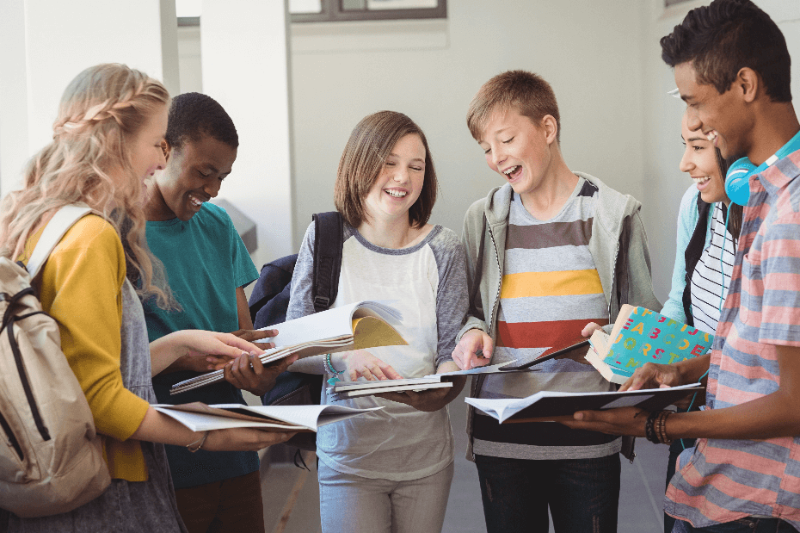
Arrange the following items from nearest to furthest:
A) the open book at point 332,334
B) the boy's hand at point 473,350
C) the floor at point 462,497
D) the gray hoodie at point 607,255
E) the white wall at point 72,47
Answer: the open book at point 332,334, the boy's hand at point 473,350, the gray hoodie at point 607,255, the white wall at point 72,47, the floor at point 462,497

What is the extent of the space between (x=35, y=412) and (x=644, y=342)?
40.3 inches

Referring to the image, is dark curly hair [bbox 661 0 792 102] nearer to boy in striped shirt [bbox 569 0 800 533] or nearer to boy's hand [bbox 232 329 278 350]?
boy in striped shirt [bbox 569 0 800 533]

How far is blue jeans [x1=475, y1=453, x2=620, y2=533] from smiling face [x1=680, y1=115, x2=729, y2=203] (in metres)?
0.64

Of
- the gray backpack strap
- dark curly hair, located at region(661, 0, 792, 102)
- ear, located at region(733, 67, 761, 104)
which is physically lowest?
the gray backpack strap

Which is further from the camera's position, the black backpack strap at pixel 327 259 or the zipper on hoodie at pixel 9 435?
the black backpack strap at pixel 327 259

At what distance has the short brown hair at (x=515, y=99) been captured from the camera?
167 centimetres

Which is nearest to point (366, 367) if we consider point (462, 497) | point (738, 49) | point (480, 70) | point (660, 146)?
point (738, 49)

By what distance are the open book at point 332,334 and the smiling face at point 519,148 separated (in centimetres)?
48

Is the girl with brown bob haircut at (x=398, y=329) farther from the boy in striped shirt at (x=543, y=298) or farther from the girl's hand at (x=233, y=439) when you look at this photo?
the girl's hand at (x=233, y=439)

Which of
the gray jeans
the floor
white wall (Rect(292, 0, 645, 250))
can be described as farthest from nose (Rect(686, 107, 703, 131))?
white wall (Rect(292, 0, 645, 250))

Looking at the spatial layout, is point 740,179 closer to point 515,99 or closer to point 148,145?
point 515,99

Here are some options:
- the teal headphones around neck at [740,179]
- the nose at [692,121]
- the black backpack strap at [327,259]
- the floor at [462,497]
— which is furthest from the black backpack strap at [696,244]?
the floor at [462,497]

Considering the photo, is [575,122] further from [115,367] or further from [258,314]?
[115,367]

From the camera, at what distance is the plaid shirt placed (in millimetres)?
978
